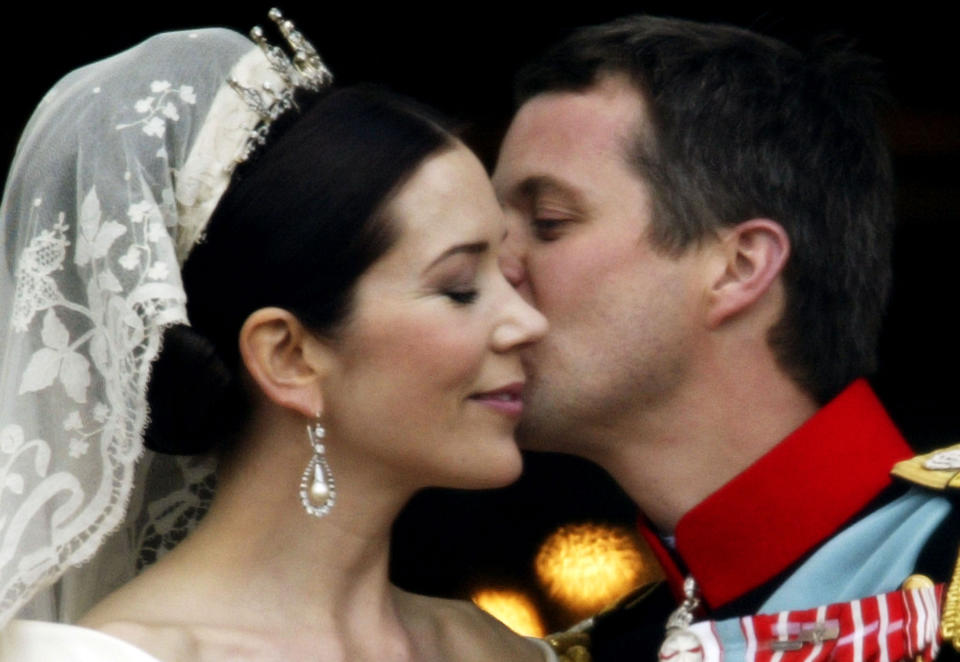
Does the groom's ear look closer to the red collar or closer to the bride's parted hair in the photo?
the red collar

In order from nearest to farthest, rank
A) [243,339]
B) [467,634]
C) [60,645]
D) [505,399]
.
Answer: [60,645], [243,339], [505,399], [467,634]

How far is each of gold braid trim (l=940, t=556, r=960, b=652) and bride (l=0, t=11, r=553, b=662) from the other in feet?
1.55

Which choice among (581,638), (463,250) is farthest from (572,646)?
(463,250)

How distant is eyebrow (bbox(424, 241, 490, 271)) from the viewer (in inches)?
77.2

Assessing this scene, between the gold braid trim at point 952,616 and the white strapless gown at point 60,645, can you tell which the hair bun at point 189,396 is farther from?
the gold braid trim at point 952,616

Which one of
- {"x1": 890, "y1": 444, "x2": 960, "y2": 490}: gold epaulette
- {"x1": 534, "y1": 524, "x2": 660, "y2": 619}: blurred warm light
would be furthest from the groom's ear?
{"x1": 534, "y1": 524, "x2": 660, "y2": 619}: blurred warm light

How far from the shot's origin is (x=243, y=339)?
195cm

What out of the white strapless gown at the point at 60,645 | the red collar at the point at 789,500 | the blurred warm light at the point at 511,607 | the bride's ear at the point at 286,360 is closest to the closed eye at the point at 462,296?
the bride's ear at the point at 286,360

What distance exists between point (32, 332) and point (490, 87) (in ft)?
Result: 4.26

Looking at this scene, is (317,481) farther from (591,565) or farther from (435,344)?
(591,565)

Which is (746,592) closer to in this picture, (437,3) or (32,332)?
(32,332)

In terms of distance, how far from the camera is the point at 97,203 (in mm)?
1882

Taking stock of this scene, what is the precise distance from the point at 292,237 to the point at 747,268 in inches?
23.6

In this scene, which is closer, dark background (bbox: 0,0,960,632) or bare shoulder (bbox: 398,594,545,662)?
bare shoulder (bbox: 398,594,545,662)
